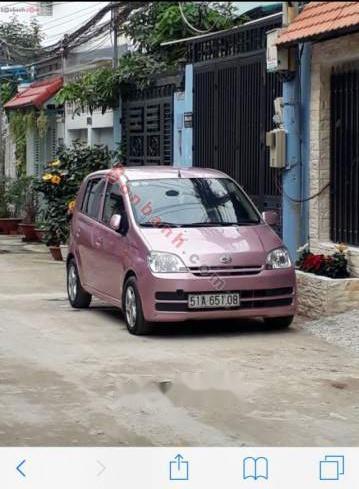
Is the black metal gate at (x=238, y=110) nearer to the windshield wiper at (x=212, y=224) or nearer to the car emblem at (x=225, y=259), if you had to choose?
the windshield wiper at (x=212, y=224)

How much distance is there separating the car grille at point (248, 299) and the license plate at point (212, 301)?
4 cm

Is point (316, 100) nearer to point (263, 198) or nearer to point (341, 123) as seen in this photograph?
point (341, 123)

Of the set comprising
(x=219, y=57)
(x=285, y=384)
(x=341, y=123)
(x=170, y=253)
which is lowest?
(x=285, y=384)

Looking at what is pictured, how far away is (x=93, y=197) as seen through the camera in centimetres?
1267

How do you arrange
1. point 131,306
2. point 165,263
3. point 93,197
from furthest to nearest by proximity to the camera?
point 93,197 < point 131,306 < point 165,263

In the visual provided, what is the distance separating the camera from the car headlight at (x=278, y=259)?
10.8 metres

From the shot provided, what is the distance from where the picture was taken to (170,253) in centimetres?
1051

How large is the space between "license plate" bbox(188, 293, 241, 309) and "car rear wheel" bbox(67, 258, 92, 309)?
8.45ft

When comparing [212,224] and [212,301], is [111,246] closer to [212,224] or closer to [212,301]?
[212,224]

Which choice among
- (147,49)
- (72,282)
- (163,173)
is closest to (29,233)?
(147,49)

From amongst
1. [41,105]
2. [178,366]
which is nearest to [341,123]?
[178,366]

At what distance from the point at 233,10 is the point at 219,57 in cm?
253

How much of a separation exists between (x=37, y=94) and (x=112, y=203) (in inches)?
529

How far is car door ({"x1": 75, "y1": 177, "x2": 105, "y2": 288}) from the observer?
12188 millimetres
